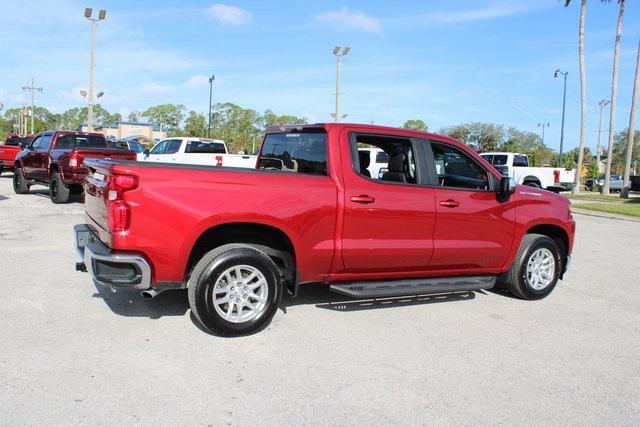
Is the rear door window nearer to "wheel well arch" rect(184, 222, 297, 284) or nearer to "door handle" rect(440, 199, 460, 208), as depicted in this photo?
"wheel well arch" rect(184, 222, 297, 284)

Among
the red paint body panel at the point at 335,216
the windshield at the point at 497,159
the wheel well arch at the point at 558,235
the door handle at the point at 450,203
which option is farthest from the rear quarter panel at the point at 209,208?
the windshield at the point at 497,159

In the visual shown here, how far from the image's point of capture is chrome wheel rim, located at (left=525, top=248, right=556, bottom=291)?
6.31 meters

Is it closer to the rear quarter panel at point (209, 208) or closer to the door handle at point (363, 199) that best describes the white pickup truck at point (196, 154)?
the door handle at point (363, 199)

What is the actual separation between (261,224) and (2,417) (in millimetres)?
2278

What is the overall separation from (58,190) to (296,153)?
10242mm

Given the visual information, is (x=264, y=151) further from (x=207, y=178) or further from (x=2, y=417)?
(x=2, y=417)

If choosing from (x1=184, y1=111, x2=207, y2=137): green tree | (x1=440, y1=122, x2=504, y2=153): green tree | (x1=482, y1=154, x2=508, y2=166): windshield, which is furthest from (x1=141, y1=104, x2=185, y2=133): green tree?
(x1=482, y1=154, x2=508, y2=166): windshield

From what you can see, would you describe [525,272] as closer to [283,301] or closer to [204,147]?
[283,301]

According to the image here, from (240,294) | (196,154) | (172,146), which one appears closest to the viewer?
(240,294)

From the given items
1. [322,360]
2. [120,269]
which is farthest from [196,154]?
[322,360]

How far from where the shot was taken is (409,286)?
17.4 feet

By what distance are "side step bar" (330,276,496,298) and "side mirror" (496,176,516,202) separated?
0.86 meters

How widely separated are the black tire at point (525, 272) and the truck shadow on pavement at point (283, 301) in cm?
46

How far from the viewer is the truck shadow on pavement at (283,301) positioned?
5.32m
